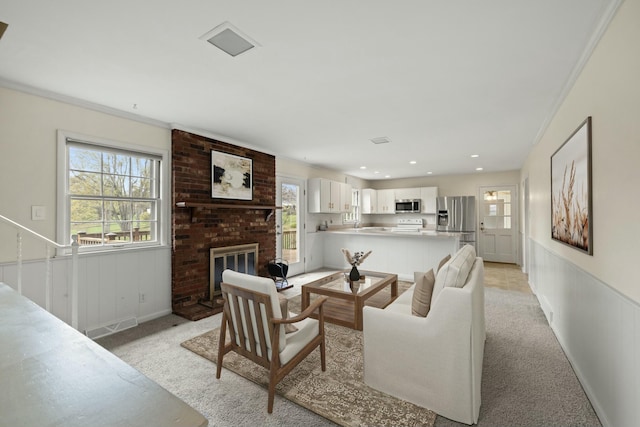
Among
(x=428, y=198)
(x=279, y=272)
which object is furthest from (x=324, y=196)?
(x=428, y=198)

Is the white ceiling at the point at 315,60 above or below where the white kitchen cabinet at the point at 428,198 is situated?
above

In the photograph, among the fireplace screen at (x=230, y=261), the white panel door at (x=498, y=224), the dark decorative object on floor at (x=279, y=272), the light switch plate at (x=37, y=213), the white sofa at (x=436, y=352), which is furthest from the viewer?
the white panel door at (x=498, y=224)

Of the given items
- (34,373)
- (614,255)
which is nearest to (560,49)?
(614,255)

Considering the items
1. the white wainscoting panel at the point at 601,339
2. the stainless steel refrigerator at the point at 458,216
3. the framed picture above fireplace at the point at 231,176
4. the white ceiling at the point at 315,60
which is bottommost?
the white wainscoting panel at the point at 601,339

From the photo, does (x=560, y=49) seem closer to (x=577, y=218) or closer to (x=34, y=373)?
(x=577, y=218)

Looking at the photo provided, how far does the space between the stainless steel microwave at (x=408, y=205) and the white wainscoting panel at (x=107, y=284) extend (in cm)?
639

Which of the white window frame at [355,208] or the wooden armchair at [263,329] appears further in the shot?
the white window frame at [355,208]

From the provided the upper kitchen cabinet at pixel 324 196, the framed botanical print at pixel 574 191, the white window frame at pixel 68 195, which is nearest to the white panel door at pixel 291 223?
the upper kitchen cabinet at pixel 324 196

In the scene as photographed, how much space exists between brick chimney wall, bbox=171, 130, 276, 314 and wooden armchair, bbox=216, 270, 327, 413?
1.86m

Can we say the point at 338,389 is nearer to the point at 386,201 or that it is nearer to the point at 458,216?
the point at 458,216

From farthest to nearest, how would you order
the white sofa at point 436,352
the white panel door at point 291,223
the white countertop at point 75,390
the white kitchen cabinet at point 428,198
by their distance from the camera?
the white kitchen cabinet at point 428,198 → the white panel door at point 291,223 → the white sofa at point 436,352 → the white countertop at point 75,390

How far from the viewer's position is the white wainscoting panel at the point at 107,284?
2.73m

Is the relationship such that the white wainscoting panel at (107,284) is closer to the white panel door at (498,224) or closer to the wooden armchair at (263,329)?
the wooden armchair at (263,329)

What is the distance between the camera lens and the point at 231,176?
4.45m
